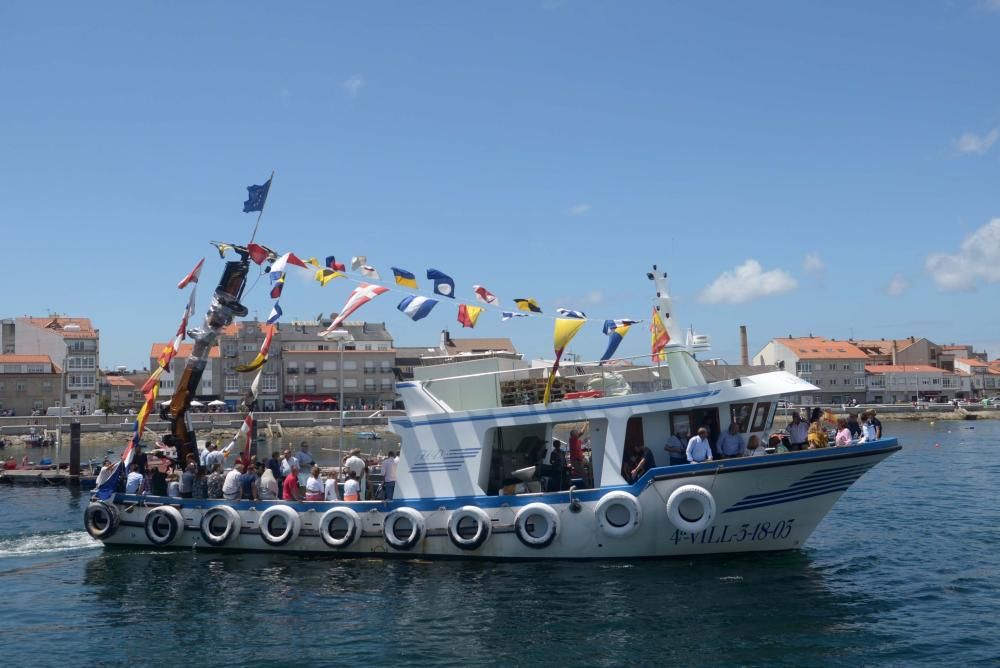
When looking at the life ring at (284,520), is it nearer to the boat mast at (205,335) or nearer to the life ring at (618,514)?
the boat mast at (205,335)

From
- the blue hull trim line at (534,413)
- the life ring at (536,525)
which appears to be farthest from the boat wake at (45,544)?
the life ring at (536,525)

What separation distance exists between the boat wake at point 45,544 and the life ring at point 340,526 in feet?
22.1

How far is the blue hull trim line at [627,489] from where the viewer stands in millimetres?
17391

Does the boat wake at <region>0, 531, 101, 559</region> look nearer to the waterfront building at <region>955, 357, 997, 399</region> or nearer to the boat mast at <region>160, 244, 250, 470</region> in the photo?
the boat mast at <region>160, 244, 250, 470</region>

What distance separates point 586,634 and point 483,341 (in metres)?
105

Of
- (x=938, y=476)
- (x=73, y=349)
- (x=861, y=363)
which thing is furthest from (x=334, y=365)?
(x=938, y=476)

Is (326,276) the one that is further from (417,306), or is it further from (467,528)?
(467,528)

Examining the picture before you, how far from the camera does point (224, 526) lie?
20.9m

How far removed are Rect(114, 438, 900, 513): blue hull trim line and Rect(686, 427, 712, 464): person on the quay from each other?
0.33 meters

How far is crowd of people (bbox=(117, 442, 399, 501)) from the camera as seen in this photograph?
2078 centimetres

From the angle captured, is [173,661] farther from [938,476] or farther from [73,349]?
[73,349]

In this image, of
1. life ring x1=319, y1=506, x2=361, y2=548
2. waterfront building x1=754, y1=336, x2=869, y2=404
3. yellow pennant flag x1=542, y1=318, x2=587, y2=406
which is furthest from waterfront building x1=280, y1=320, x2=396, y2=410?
yellow pennant flag x1=542, y1=318, x2=587, y2=406

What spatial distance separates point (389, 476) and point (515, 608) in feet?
18.7

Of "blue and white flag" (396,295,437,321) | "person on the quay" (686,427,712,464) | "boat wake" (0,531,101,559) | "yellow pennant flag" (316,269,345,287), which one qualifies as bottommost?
"boat wake" (0,531,101,559)
